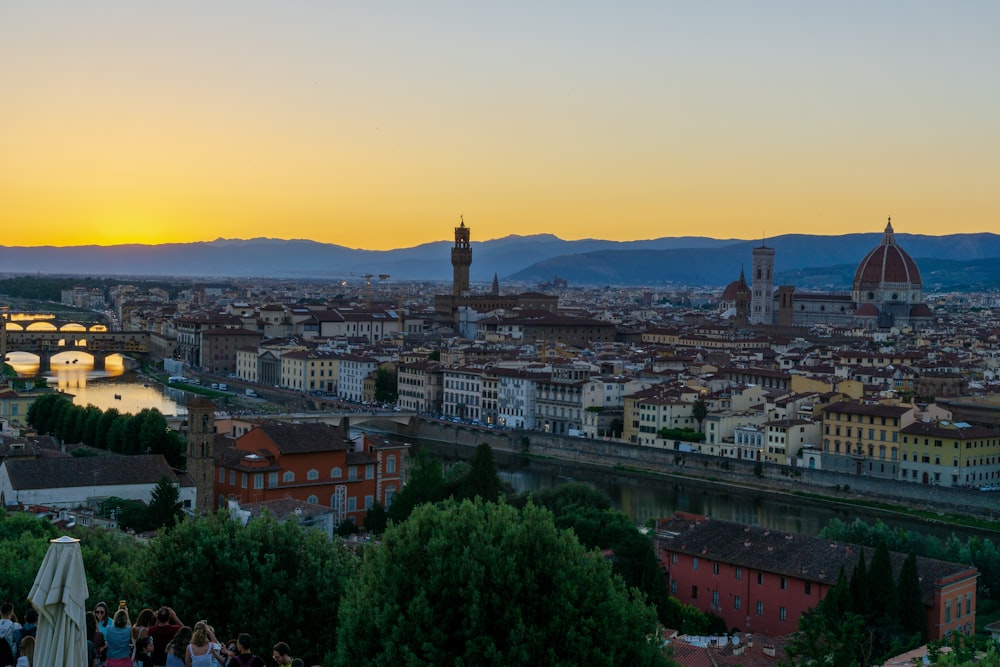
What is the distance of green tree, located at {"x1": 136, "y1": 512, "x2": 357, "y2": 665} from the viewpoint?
9.45m

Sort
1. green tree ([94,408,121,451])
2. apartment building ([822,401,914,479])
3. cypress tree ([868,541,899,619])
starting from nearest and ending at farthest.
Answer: cypress tree ([868,541,899,619])
green tree ([94,408,121,451])
apartment building ([822,401,914,479])

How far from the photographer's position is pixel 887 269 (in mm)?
74875

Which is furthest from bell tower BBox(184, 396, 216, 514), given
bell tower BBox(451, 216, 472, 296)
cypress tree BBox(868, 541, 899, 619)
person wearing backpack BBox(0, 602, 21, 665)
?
bell tower BBox(451, 216, 472, 296)

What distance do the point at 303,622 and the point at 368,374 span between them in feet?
106

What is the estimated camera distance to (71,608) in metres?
5.12

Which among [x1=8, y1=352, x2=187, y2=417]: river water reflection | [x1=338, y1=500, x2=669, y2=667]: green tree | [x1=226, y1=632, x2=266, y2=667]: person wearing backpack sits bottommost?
[x1=8, y1=352, x2=187, y2=417]: river water reflection

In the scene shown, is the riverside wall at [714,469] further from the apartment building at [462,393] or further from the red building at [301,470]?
the red building at [301,470]

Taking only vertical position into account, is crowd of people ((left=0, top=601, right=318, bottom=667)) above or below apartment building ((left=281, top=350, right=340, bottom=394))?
above

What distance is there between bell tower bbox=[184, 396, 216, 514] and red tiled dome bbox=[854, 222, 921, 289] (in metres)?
61.9

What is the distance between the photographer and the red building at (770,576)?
13945mm

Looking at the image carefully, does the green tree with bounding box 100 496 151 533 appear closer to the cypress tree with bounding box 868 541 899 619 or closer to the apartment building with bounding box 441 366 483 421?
Answer: the cypress tree with bounding box 868 541 899 619

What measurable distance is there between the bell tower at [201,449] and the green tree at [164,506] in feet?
4.72

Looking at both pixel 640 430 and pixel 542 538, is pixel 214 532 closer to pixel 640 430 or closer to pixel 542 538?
pixel 542 538

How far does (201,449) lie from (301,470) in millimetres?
1572
